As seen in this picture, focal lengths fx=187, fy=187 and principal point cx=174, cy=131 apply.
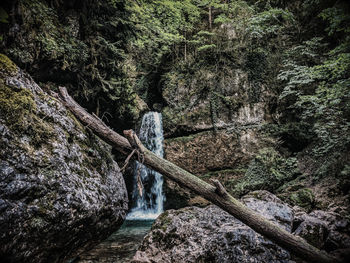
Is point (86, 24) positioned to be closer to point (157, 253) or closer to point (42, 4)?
point (42, 4)

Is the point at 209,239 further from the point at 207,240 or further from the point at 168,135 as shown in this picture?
the point at 168,135

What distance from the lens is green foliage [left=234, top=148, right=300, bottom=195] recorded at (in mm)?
7648

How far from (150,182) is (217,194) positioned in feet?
23.7

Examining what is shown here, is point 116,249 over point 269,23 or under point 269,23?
under

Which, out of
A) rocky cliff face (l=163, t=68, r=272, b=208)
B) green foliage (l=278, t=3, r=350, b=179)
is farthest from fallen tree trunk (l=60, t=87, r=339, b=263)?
rocky cliff face (l=163, t=68, r=272, b=208)

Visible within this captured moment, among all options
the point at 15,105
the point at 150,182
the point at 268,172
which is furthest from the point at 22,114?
the point at 268,172

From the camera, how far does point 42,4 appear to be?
416cm

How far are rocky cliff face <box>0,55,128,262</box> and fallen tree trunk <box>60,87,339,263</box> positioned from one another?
0.40 m

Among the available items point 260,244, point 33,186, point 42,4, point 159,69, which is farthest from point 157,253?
point 159,69

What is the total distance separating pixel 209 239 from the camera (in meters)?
3.41

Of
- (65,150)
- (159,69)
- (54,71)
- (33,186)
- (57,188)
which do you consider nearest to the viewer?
(33,186)

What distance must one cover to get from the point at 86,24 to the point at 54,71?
1.68 metres

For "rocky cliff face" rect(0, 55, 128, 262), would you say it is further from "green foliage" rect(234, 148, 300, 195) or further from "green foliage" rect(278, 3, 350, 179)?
"green foliage" rect(278, 3, 350, 179)

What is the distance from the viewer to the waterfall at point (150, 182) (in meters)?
9.48
